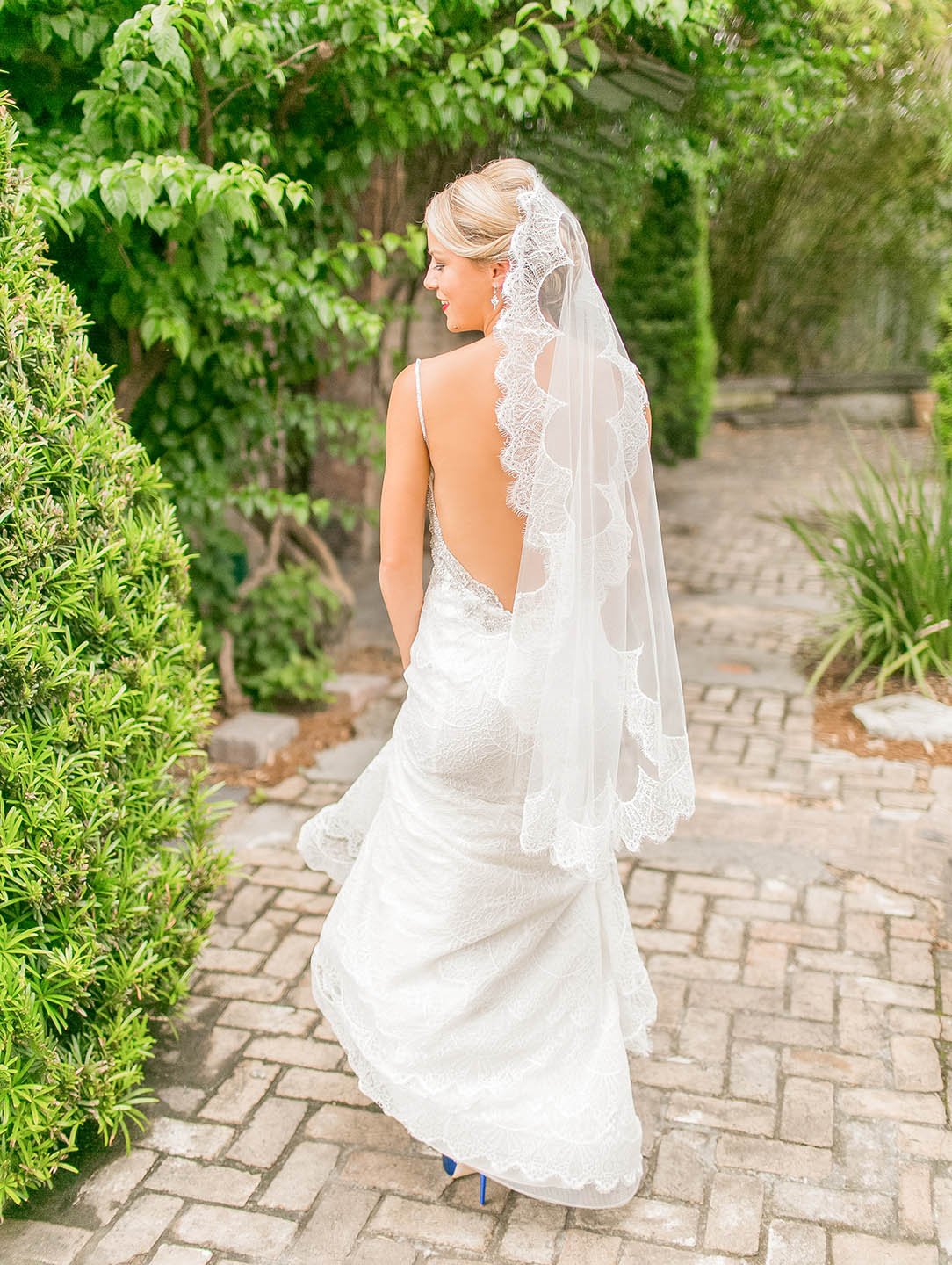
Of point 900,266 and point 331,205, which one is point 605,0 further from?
point 900,266

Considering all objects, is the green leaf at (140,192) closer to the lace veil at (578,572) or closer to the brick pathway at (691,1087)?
the lace veil at (578,572)

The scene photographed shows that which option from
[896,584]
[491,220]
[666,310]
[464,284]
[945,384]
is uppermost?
[491,220]

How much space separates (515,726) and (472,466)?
0.51m

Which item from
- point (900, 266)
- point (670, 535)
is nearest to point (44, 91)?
point (670, 535)

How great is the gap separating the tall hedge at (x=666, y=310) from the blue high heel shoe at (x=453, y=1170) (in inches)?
346

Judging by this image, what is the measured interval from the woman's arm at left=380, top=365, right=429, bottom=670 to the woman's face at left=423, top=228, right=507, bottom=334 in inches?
6.5

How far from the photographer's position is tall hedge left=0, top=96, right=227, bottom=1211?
232 cm

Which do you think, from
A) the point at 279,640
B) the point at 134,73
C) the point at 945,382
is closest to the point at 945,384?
the point at 945,382

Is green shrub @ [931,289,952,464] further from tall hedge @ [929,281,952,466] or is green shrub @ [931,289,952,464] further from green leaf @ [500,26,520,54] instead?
green leaf @ [500,26,520,54]

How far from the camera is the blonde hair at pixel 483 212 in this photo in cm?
210

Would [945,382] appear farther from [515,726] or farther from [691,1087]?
[515,726]

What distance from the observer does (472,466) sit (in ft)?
7.09

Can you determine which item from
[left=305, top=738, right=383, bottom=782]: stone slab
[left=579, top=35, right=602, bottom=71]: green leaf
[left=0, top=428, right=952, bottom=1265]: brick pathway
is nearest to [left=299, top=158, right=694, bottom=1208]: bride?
[left=0, top=428, right=952, bottom=1265]: brick pathway

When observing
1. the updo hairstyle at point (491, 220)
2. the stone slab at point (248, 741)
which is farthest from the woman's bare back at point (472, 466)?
the stone slab at point (248, 741)
